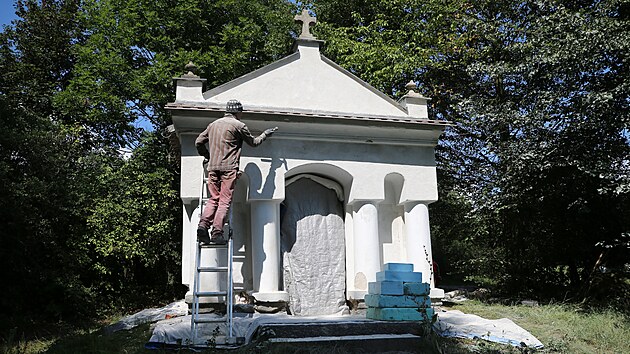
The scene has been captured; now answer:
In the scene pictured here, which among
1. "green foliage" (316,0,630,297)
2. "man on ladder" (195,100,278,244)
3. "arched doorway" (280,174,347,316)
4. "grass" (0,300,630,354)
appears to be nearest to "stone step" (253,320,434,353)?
"grass" (0,300,630,354)

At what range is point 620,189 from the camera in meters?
10.4

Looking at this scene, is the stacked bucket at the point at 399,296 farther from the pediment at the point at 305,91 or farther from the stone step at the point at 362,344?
the pediment at the point at 305,91

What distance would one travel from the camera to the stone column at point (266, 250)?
9.02 meters

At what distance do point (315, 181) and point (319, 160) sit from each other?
29.1 inches

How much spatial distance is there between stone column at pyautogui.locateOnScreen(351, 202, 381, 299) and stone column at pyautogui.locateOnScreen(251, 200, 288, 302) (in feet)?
4.68

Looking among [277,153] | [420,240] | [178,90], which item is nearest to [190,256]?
[277,153]

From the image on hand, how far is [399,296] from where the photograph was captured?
769 cm

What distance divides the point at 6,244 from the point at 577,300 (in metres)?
13.5

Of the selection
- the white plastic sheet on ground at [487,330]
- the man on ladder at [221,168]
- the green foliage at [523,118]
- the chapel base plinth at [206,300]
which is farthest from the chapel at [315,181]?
the green foliage at [523,118]

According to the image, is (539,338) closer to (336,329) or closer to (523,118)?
(336,329)

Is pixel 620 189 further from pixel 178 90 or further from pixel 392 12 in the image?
pixel 392 12

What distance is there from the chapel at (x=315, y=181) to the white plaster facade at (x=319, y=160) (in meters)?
0.02

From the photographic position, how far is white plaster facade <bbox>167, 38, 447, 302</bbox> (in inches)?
359

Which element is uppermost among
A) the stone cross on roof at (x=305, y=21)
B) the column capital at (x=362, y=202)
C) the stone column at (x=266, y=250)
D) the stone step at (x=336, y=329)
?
the stone cross on roof at (x=305, y=21)
